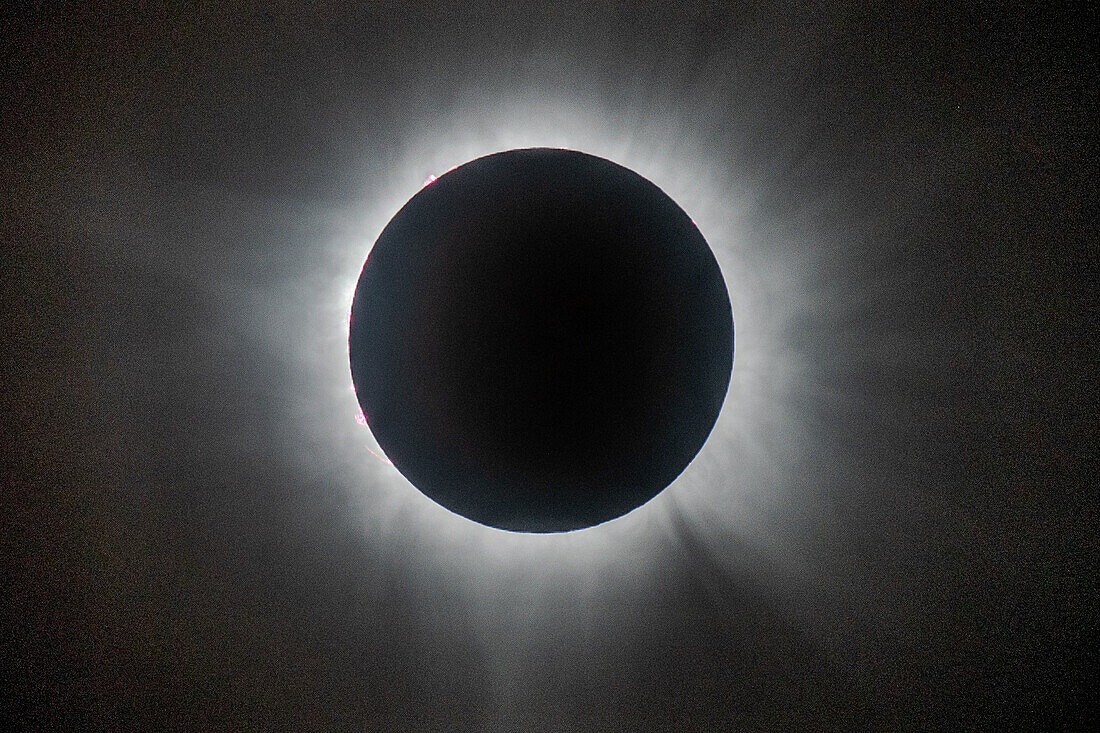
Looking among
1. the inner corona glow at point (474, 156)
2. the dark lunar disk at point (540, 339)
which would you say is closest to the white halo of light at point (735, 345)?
the inner corona glow at point (474, 156)

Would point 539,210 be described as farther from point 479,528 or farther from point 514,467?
point 479,528

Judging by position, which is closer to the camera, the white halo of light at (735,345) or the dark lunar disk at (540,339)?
the dark lunar disk at (540,339)

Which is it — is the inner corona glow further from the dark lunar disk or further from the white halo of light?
the dark lunar disk

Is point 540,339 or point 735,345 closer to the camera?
point 540,339

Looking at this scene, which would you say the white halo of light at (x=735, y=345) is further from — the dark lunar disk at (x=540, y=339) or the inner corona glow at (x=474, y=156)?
the dark lunar disk at (x=540, y=339)

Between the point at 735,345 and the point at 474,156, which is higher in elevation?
the point at 474,156

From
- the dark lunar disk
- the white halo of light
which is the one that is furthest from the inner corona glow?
the dark lunar disk
